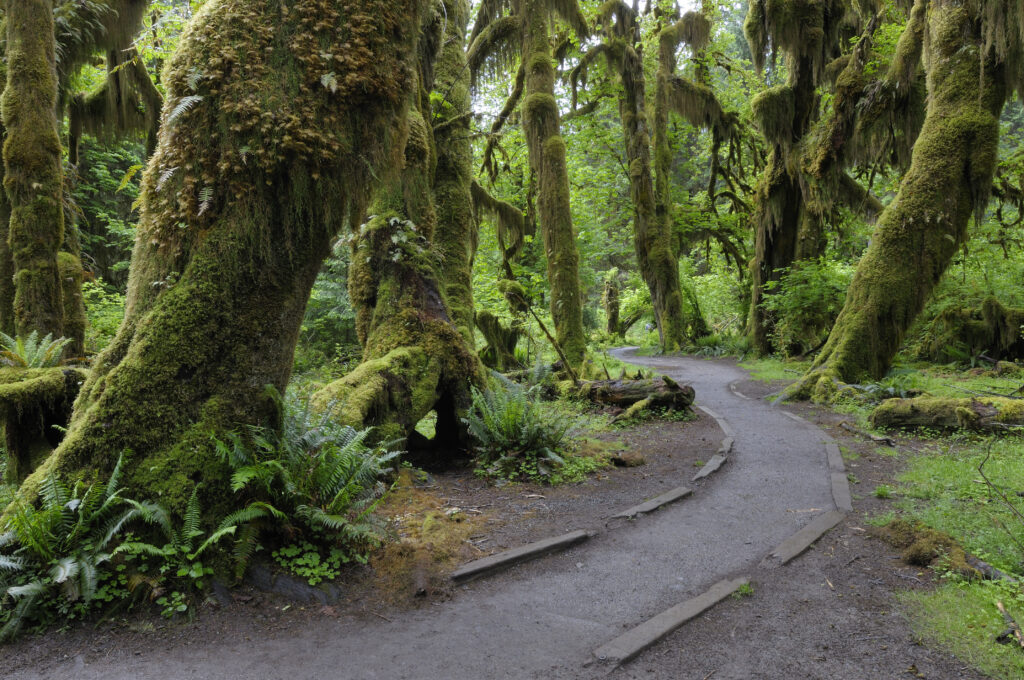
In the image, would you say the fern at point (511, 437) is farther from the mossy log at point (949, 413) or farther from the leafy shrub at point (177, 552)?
the mossy log at point (949, 413)

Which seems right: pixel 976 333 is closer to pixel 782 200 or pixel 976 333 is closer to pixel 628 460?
pixel 782 200

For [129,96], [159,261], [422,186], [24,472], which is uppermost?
[129,96]

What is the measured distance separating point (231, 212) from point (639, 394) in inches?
320

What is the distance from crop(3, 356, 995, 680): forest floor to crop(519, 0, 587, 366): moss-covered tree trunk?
7.54 m

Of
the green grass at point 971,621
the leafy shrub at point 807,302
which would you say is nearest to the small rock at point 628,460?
the green grass at point 971,621

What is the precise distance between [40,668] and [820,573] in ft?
16.4

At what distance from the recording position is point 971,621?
3307 millimetres

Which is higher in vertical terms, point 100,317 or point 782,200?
point 782,200

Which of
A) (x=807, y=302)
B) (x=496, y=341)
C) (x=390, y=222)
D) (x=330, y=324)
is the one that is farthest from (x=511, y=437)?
(x=807, y=302)

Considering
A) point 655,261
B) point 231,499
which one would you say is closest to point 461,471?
point 231,499

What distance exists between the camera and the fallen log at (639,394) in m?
10.3

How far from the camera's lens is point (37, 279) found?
824 cm

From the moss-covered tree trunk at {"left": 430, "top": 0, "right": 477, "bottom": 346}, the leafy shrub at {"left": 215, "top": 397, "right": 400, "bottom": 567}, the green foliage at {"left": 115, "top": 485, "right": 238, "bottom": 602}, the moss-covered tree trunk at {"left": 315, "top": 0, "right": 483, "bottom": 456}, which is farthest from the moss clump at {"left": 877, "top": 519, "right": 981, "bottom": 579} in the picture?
the moss-covered tree trunk at {"left": 430, "top": 0, "right": 477, "bottom": 346}

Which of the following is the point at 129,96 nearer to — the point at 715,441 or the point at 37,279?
the point at 37,279
